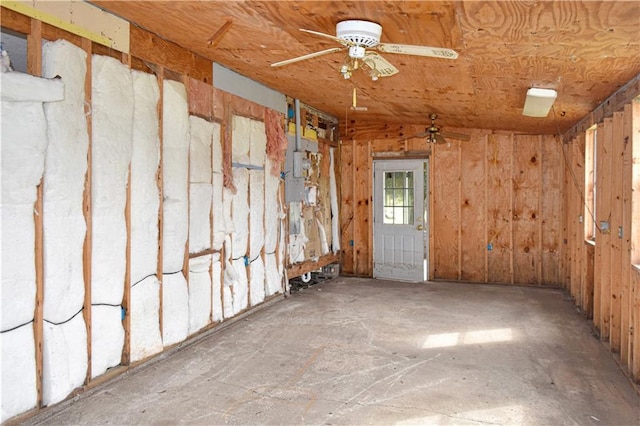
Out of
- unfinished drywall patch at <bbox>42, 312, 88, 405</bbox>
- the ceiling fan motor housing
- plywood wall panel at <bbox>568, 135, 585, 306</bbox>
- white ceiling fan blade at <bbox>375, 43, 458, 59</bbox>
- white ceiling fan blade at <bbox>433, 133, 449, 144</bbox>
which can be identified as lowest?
unfinished drywall patch at <bbox>42, 312, 88, 405</bbox>

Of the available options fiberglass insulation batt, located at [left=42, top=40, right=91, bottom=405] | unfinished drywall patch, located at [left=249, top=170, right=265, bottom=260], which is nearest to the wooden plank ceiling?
fiberglass insulation batt, located at [left=42, top=40, right=91, bottom=405]

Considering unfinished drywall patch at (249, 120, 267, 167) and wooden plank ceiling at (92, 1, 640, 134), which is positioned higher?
wooden plank ceiling at (92, 1, 640, 134)

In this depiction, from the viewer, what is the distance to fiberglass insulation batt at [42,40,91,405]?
2.78 meters

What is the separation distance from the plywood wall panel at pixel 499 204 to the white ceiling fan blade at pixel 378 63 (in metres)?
4.33

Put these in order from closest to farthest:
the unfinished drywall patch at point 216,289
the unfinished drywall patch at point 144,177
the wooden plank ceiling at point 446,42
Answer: the wooden plank ceiling at point 446,42, the unfinished drywall patch at point 144,177, the unfinished drywall patch at point 216,289

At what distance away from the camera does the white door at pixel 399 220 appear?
742 cm

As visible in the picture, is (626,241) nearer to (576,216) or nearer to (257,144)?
(576,216)

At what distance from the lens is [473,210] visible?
7195 mm

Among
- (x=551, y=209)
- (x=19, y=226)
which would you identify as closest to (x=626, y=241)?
(x=551, y=209)

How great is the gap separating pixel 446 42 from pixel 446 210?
15.2 ft

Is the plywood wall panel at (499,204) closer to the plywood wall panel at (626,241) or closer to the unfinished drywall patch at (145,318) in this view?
the plywood wall panel at (626,241)

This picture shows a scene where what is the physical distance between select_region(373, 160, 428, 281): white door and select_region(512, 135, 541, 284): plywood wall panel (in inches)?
54.3

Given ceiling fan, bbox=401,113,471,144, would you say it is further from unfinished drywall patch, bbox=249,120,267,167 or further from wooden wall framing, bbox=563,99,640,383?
unfinished drywall patch, bbox=249,120,267,167

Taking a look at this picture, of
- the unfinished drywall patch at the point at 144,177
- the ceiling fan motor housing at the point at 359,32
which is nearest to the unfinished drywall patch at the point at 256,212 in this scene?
the unfinished drywall patch at the point at 144,177
